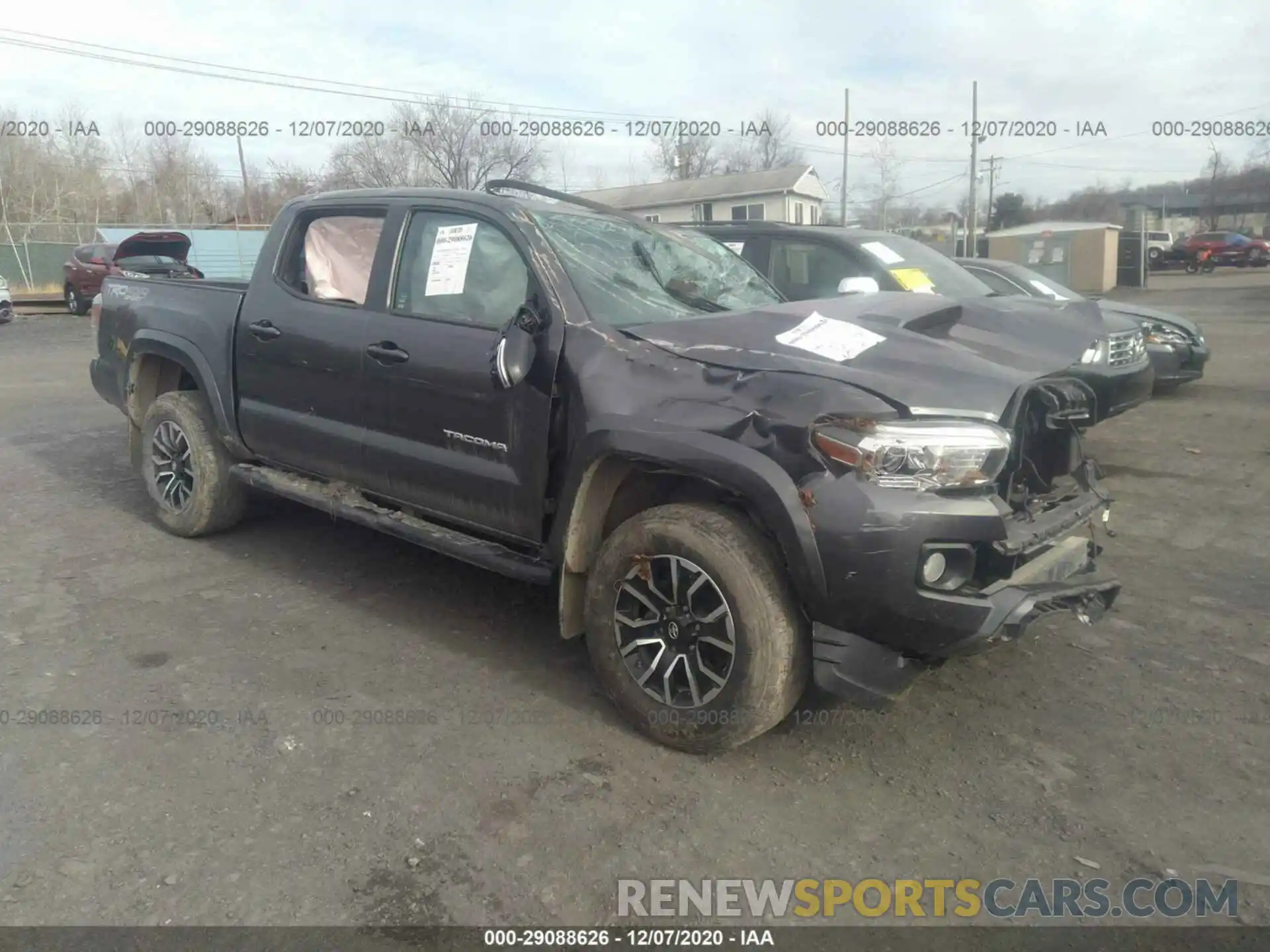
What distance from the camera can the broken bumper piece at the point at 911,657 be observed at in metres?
2.98

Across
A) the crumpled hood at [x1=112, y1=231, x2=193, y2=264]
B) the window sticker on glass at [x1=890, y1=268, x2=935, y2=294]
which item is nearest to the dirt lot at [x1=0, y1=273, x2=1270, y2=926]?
the window sticker on glass at [x1=890, y1=268, x2=935, y2=294]

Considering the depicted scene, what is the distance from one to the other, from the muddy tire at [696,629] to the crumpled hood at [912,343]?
1.83ft

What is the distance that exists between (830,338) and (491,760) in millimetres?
1839

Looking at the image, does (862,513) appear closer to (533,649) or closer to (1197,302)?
(533,649)

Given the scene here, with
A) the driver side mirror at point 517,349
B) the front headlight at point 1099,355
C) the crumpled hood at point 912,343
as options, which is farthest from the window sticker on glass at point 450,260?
the front headlight at point 1099,355

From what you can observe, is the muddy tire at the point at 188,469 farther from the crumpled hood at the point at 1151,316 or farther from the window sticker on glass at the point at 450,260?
the crumpled hood at the point at 1151,316

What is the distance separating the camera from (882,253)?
7.19 meters

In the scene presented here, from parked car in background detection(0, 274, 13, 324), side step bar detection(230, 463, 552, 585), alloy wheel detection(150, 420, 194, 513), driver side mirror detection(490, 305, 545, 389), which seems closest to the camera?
driver side mirror detection(490, 305, 545, 389)

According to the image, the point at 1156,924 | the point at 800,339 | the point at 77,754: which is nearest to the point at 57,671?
the point at 77,754

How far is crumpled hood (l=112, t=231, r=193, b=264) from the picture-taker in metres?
20.9

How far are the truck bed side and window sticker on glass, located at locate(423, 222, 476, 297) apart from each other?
143 centimetres

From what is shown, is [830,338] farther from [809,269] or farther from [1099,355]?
[809,269]

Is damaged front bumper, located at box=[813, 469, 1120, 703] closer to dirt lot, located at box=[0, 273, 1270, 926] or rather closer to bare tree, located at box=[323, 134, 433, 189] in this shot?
dirt lot, located at box=[0, 273, 1270, 926]

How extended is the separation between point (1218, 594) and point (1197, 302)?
68.5 feet
